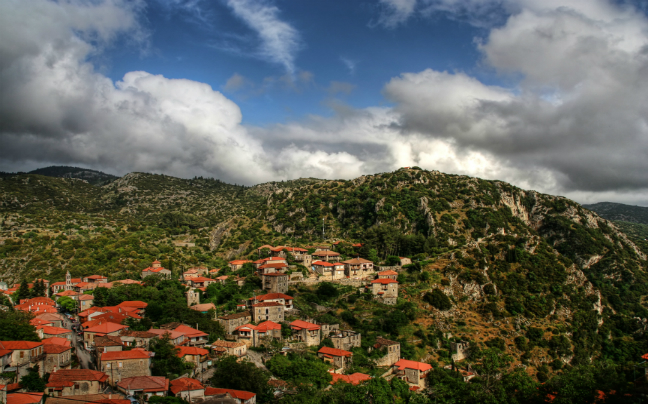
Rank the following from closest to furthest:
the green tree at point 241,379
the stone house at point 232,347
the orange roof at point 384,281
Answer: the green tree at point 241,379
the stone house at point 232,347
the orange roof at point 384,281

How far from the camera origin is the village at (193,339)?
1198 inches

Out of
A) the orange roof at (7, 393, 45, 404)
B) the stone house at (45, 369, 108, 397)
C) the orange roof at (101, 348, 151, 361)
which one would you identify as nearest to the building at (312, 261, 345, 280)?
the orange roof at (101, 348, 151, 361)

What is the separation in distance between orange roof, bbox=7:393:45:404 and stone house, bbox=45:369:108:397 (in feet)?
6.62

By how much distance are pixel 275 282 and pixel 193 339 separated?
17223 millimetres

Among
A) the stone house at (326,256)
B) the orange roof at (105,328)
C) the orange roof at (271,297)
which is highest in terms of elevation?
the stone house at (326,256)

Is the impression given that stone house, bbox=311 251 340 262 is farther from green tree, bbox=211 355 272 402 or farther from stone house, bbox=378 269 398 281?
green tree, bbox=211 355 272 402

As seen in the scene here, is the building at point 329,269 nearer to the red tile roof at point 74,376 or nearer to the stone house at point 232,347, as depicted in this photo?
the stone house at point 232,347

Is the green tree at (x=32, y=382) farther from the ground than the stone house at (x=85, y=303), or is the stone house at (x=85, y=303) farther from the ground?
the stone house at (x=85, y=303)

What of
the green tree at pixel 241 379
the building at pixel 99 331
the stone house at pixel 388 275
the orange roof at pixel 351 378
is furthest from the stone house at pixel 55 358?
the stone house at pixel 388 275

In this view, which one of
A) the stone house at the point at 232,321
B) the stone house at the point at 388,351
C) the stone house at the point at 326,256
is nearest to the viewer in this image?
the stone house at the point at 232,321

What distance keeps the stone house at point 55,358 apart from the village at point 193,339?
8 centimetres

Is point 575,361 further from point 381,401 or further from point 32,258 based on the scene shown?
point 32,258

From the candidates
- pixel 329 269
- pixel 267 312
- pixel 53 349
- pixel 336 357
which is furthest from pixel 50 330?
pixel 329 269

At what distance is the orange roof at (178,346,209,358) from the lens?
37.5m
